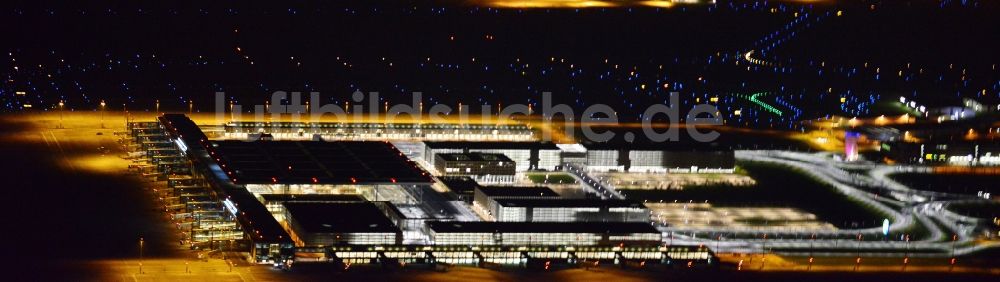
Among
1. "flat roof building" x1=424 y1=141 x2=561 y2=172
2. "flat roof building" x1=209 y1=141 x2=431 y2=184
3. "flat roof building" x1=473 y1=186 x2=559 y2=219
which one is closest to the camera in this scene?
"flat roof building" x1=473 y1=186 x2=559 y2=219

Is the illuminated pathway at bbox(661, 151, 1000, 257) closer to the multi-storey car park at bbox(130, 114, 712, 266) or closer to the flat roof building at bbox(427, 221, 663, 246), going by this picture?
the flat roof building at bbox(427, 221, 663, 246)

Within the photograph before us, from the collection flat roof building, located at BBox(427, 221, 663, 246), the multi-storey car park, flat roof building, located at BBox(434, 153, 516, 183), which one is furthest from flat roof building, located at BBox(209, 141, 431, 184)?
flat roof building, located at BBox(427, 221, 663, 246)

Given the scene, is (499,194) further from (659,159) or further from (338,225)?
(659,159)

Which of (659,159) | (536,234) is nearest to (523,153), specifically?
(659,159)

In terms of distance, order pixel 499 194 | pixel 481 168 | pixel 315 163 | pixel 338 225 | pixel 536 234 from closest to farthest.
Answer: pixel 338 225, pixel 536 234, pixel 499 194, pixel 315 163, pixel 481 168

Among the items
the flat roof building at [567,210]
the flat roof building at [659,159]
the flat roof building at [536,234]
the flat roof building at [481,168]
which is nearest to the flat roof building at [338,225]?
the flat roof building at [536,234]

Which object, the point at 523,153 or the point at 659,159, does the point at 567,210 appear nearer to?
the point at 523,153

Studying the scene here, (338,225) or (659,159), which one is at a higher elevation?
(659,159)

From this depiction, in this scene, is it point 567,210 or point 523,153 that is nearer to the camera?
point 567,210

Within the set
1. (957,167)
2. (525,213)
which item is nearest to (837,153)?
(957,167)

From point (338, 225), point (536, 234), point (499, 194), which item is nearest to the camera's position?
point (338, 225)

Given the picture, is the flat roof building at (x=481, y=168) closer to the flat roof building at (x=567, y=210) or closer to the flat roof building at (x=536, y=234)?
the flat roof building at (x=567, y=210)

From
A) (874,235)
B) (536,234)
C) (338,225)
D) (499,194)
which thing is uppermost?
(499,194)
